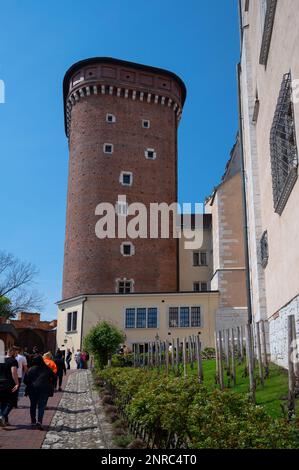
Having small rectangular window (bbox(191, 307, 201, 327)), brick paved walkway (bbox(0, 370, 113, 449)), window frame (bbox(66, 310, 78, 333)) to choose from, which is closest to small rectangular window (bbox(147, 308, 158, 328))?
small rectangular window (bbox(191, 307, 201, 327))

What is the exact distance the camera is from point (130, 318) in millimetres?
32750

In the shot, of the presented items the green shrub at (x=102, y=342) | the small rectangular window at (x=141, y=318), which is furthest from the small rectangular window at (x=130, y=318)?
the green shrub at (x=102, y=342)

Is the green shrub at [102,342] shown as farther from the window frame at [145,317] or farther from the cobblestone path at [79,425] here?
the cobblestone path at [79,425]

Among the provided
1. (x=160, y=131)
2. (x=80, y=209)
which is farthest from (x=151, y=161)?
(x=80, y=209)

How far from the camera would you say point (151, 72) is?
4244 cm

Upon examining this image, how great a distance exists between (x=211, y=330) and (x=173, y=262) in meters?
9.01

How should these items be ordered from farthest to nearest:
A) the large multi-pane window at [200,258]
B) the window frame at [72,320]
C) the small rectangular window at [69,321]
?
1. the large multi-pane window at [200,258]
2. the small rectangular window at [69,321]
3. the window frame at [72,320]

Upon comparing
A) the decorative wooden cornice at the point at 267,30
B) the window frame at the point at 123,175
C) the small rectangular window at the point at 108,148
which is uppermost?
the small rectangular window at the point at 108,148

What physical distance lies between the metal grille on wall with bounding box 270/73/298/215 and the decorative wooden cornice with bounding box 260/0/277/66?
106 inches

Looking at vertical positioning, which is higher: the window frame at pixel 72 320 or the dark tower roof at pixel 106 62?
the dark tower roof at pixel 106 62

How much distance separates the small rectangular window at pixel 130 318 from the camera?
107 feet

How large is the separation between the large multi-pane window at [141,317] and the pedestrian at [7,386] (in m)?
22.5

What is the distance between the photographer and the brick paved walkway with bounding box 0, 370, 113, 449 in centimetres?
872

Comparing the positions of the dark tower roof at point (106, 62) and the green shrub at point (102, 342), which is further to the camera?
the dark tower roof at point (106, 62)
